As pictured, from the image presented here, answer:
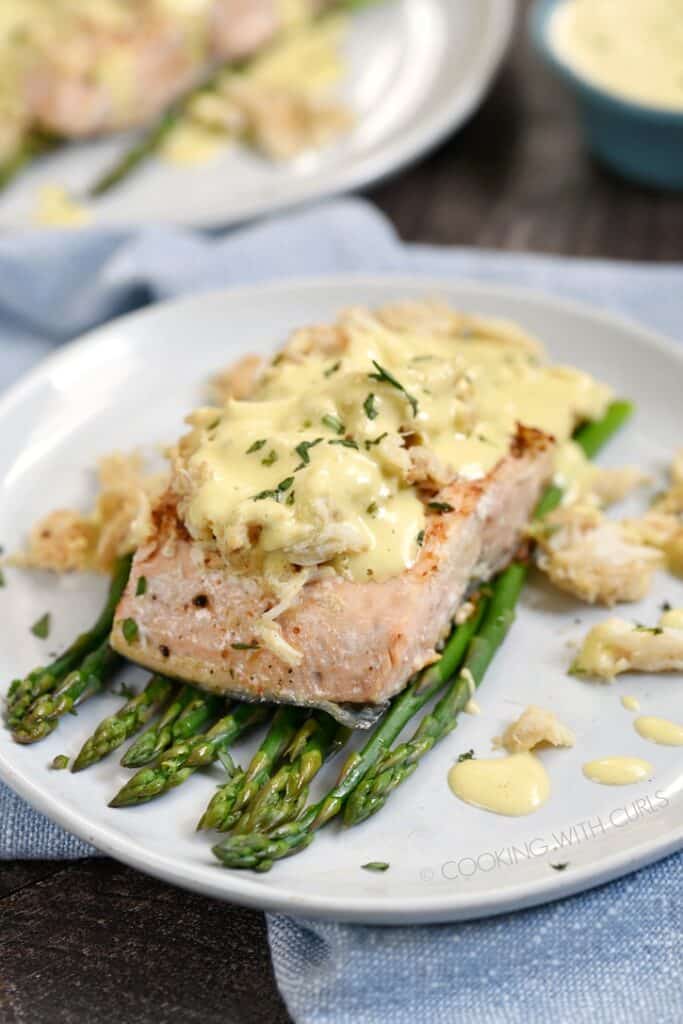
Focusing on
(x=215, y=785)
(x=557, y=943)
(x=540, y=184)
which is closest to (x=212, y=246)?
(x=540, y=184)

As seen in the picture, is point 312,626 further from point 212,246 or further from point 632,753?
point 212,246

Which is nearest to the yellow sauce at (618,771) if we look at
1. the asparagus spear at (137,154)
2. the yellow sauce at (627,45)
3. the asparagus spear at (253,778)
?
the asparagus spear at (253,778)

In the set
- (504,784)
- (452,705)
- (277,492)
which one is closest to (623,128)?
(277,492)

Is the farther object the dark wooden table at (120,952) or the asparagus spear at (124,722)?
the asparagus spear at (124,722)

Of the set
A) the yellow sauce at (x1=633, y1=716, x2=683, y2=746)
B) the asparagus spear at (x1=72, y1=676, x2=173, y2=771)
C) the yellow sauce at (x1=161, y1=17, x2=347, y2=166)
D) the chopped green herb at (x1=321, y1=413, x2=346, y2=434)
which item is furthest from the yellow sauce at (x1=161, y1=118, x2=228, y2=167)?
the yellow sauce at (x1=633, y1=716, x2=683, y2=746)

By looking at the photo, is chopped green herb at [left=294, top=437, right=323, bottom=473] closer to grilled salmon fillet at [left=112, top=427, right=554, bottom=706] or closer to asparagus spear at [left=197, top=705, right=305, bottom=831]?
grilled salmon fillet at [left=112, top=427, right=554, bottom=706]

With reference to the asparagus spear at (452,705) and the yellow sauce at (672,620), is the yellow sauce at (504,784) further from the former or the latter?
the yellow sauce at (672,620)
